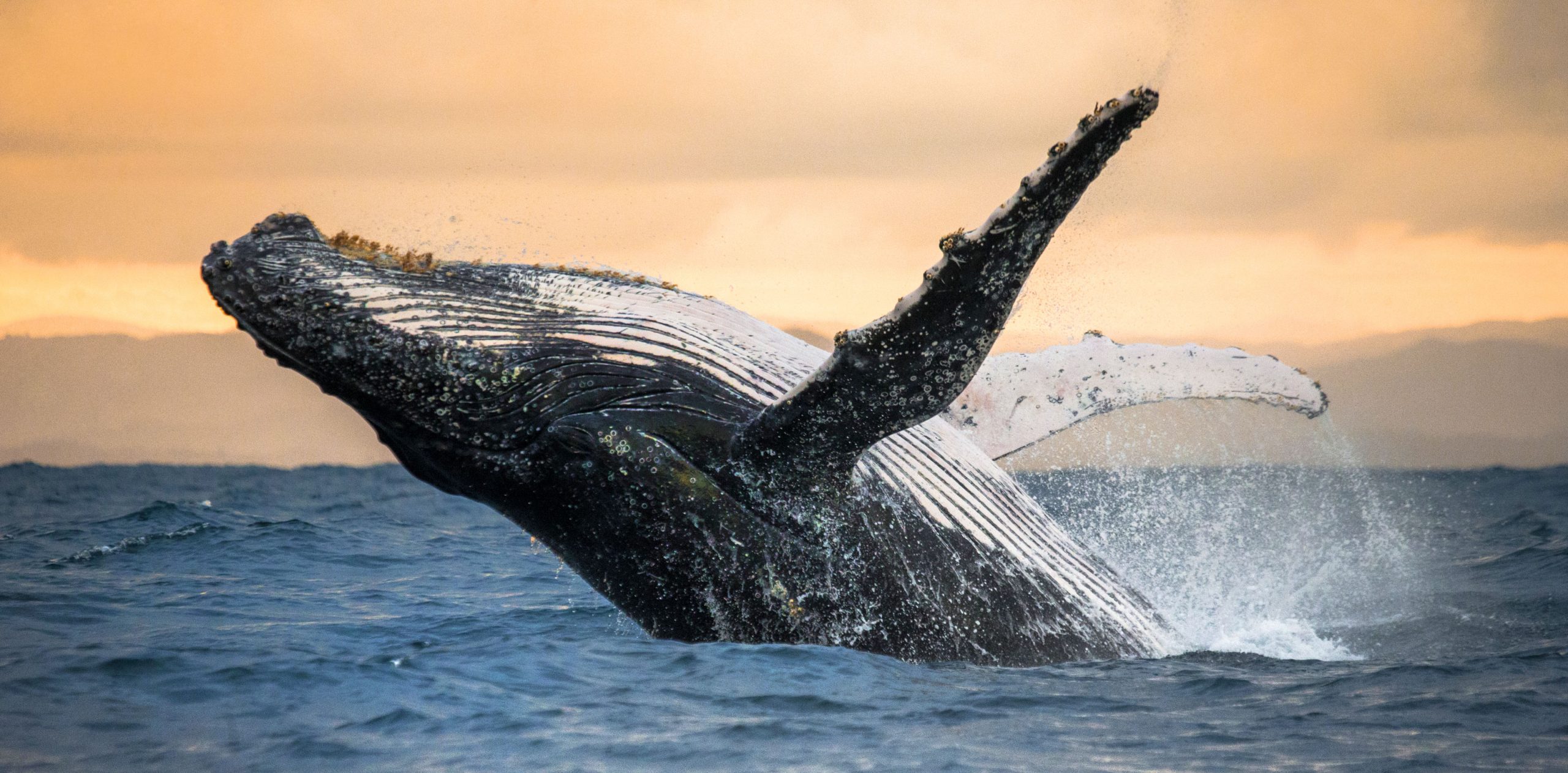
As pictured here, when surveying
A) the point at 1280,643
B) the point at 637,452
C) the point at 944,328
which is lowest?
the point at 1280,643

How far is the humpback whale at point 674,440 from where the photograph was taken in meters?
5.86

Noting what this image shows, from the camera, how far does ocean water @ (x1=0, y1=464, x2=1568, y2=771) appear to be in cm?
575

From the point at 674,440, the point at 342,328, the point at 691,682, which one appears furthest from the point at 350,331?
the point at 691,682

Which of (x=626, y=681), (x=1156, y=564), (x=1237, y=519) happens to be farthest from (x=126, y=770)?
(x=1237, y=519)

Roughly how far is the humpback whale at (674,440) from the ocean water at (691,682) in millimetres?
337

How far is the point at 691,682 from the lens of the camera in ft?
21.8

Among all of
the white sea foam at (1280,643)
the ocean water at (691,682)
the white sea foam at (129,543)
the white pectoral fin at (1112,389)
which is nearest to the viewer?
the ocean water at (691,682)

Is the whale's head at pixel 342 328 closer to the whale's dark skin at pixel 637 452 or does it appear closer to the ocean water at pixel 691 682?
the whale's dark skin at pixel 637 452

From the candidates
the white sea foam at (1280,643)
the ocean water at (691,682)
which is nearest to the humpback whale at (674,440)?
the ocean water at (691,682)

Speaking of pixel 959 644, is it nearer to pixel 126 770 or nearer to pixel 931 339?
pixel 931 339

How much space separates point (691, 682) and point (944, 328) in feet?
8.98

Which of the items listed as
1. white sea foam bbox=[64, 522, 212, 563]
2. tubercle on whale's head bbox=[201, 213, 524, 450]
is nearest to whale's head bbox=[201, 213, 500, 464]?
tubercle on whale's head bbox=[201, 213, 524, 450]

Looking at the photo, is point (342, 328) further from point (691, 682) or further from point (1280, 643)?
point (1280, 643)

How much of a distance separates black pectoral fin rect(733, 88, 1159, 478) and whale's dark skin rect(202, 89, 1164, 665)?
3 centimetres
